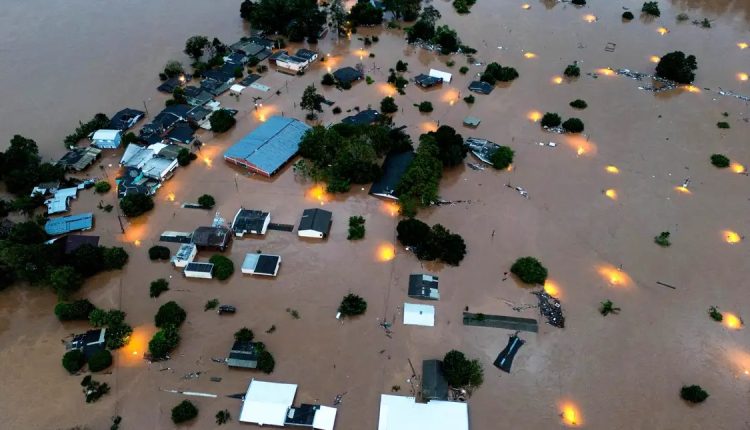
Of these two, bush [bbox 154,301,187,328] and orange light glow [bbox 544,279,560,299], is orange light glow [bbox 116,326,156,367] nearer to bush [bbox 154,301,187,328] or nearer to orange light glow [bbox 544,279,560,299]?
bush [bbox 154,301,187,328]

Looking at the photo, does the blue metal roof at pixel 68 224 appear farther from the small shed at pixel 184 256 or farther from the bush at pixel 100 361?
the bush at pixel 100 361

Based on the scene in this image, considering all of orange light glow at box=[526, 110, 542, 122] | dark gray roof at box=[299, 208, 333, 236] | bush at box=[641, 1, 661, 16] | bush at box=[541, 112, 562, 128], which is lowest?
dark gray roof at box=[299, 208, 333, 236]

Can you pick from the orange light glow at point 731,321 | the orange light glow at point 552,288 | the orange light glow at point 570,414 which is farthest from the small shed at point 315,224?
the orange light glow at point 731,321

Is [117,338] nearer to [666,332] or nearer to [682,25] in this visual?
[666,332]

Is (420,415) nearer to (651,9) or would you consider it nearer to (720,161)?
(720,161)

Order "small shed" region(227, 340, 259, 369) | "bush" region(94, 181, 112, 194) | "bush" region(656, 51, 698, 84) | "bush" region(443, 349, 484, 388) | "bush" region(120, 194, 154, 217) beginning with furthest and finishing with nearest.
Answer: "bush" region(656, 51, 698, 84)
"bush" region(94, 181, 112, 194)
"bush" region(120, 194, 154, 217)
"small shed" region(227, 340, 259, 369)
"bush" region(443, 349, 484, 388)

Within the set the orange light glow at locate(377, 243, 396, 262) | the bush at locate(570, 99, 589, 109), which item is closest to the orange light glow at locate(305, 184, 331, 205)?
the orange light glow at locate(377, 243, 396, 262)
